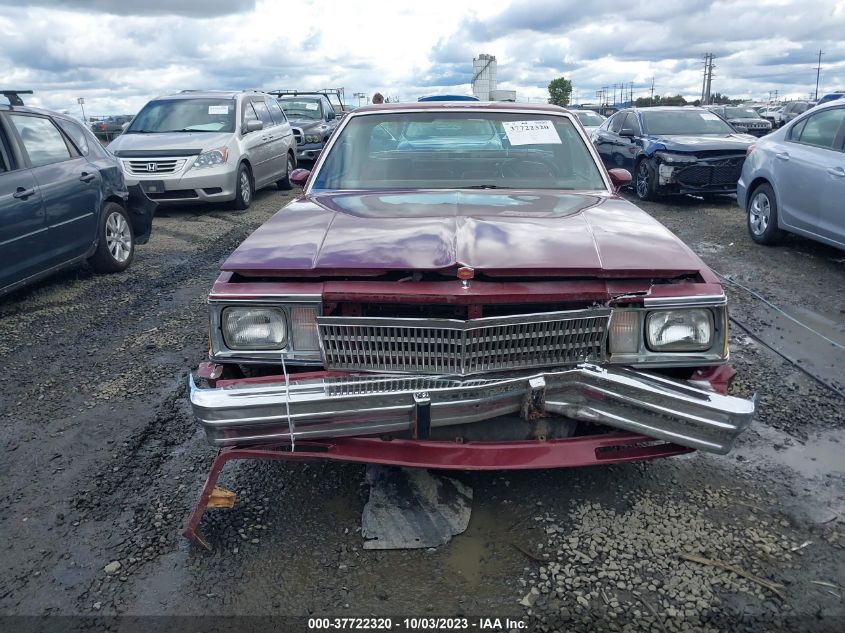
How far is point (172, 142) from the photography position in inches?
395

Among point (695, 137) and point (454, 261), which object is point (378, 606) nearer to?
point (454, 261)

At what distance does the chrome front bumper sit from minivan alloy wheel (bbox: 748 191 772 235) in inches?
239

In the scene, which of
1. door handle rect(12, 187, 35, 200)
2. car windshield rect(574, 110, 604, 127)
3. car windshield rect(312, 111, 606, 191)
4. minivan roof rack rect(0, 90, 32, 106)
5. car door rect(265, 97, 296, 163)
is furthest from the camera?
car windshield rect(574, 110, 604, 127)

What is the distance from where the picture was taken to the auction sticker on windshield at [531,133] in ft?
13.5

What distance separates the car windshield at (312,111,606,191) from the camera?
13.0 ft

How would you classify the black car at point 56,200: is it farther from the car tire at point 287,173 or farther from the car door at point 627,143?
the car door at point 627,143

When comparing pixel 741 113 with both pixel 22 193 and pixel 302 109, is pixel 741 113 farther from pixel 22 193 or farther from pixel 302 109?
pixel 22 193

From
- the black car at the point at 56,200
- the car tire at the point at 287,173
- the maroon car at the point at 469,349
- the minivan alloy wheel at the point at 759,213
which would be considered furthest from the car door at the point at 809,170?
the car tire at the point at 287,173

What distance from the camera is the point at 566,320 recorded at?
94.9 inches

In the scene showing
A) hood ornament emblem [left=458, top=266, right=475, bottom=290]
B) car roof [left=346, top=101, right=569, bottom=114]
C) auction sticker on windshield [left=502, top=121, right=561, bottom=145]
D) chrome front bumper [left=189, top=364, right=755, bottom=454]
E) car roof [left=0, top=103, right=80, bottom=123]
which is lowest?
chrome front bumper [left=189, top=364, right=755, bottom=454]

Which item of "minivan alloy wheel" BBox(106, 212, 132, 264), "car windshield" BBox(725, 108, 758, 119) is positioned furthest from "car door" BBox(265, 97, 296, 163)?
"car windshield" BBox(725, 108, 758, 119)

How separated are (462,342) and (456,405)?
0.22m

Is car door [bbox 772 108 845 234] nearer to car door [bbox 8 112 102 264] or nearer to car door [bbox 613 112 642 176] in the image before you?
car door [bbox 613 112 642 176]

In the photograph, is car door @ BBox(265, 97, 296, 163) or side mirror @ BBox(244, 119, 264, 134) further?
car door @ BBox(265, 97, 296, 163)
